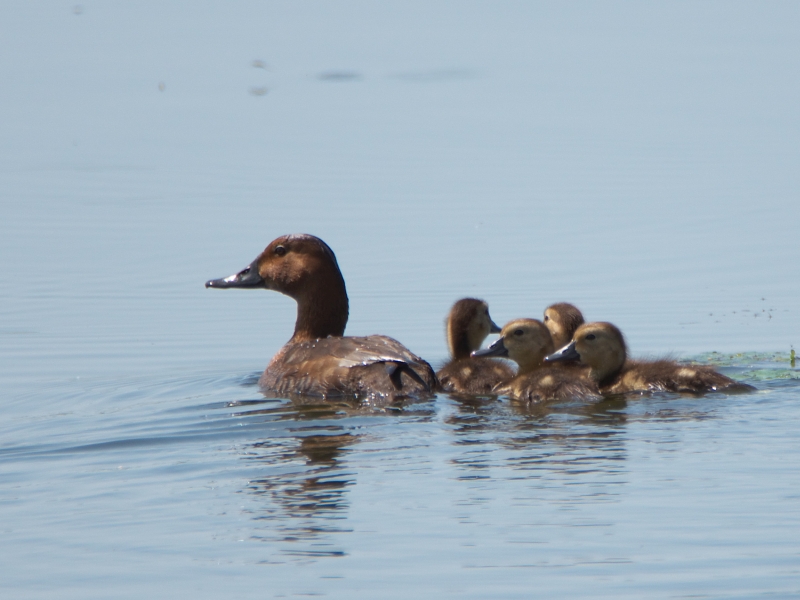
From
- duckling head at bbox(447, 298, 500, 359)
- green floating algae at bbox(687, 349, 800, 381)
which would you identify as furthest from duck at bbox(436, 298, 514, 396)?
green floating algae at bbox(687, 349, 800, 381)

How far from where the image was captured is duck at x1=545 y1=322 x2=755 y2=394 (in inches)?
361

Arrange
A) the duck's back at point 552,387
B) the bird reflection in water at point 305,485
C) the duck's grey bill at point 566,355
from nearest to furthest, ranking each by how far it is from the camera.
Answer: the bird reflection in water at point 305,485
the duck's back at point 552,387
the duck's grey bill at point 566,355

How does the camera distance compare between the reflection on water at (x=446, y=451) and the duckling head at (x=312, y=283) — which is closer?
the reflection on water at (x=446, y=451)

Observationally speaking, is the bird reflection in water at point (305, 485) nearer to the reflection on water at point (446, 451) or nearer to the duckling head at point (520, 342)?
the reflection on water at point (446, 451)

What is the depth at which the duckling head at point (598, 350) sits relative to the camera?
9.59 meters

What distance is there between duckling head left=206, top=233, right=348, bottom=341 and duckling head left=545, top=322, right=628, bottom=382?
1.61m

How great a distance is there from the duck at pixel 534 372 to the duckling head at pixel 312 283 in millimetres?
1113

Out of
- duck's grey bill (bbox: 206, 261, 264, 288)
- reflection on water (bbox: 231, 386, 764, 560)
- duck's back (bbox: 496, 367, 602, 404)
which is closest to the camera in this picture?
reflection on water (bbox: 231, 386, 764, 560)

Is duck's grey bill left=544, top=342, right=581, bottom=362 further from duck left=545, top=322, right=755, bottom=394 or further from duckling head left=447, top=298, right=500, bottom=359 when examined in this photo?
duckling head left=447, top=298, right=500, bottom=359

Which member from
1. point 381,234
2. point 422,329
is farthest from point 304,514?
point 381,234

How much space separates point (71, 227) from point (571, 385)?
8.55 metres

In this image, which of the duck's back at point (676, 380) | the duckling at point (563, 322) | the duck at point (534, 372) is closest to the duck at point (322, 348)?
the duck at point (534, 372)

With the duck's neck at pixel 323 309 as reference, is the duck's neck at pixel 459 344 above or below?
below

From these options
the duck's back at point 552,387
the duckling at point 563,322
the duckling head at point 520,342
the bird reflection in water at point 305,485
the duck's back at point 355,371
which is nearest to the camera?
the bird reflection in water at point 305,485
